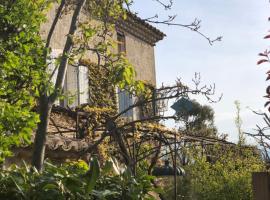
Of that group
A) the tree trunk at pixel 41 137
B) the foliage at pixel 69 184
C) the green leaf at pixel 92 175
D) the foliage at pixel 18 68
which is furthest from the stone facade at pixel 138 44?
the green leaf at pixel 92 175

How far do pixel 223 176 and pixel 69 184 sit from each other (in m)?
8.74

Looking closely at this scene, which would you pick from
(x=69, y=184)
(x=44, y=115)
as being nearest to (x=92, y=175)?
(x=69, y=184)

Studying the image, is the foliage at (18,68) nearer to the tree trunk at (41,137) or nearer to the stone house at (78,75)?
the tree trunk at (41,137)

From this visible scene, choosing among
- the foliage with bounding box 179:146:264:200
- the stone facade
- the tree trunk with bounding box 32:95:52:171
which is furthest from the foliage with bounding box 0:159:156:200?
the stone facade

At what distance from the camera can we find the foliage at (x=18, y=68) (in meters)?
4.40

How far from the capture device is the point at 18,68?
480 centimetres

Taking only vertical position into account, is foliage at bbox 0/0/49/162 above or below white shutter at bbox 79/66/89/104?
below

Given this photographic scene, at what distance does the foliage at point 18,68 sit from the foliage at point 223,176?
681 centimetres

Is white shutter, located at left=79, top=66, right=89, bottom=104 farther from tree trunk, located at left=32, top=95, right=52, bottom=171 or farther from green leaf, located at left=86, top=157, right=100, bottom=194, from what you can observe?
green leaf, located at left=86, top=157, right=100, bottom=194

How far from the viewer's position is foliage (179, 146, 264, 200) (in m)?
11.2

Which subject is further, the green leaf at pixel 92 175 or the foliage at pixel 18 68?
the foliage at pixel 18 68

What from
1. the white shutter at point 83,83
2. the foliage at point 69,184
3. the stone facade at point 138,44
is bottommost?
the foliage at point 69,184

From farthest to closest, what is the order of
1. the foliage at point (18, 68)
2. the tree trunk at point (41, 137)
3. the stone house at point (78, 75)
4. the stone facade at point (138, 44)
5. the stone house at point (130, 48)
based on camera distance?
the stone facade at point (138, 44), the stone house at point (130, 48), the stone house at point (78, 75), the tree trunk at point (41, 137), the foliage at point (18, 68)

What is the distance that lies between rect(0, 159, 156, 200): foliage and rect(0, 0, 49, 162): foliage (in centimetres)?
84
